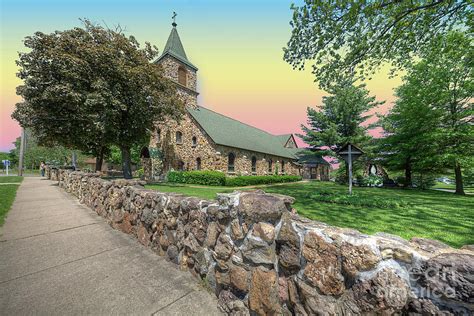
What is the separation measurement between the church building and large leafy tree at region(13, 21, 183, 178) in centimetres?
418

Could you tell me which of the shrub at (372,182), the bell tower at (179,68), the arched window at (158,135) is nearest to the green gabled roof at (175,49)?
the bell tower at (179,68)

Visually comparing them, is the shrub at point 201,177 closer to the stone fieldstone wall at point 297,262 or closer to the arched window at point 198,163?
the arched window at point 198,163

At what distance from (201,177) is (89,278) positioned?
14.7 metres

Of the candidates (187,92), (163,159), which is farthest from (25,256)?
(187,92)

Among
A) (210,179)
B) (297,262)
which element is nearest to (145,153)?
(210,179)

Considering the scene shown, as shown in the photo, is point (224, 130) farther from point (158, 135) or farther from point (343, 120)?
point (343, 120)

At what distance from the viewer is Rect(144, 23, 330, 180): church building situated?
20125mm

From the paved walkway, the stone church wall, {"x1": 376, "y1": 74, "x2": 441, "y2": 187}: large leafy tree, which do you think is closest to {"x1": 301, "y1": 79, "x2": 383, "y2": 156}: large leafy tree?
{"x1": 376, "y1": 74, "x2": 441, "y2": 187}: large leafy tree

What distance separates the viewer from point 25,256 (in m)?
3.66

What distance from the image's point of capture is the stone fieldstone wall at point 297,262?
48.4 inches

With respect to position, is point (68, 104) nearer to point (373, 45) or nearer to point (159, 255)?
point (159, 255)

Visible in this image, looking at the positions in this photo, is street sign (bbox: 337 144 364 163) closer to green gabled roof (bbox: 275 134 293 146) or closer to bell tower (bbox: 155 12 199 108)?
bell tower (bbox: 155 12 199 108)

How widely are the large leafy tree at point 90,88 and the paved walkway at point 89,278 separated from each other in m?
9.77

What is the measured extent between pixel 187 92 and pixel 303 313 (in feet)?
84.8
